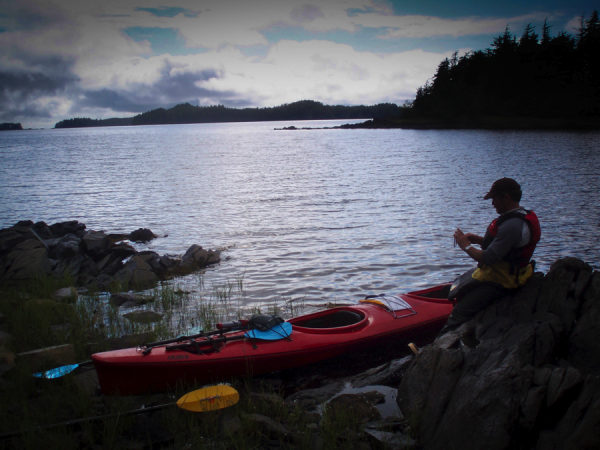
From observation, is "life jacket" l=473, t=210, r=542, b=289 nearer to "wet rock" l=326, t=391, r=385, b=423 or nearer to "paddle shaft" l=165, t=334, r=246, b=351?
"wet rock" l=326, t=391, r=385, b=423

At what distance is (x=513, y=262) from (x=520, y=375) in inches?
57.5

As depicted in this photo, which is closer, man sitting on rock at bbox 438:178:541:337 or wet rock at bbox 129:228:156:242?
man sitting on rock at bbox 438:178:541:337

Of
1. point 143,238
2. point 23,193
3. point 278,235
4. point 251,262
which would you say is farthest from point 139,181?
point 251,262

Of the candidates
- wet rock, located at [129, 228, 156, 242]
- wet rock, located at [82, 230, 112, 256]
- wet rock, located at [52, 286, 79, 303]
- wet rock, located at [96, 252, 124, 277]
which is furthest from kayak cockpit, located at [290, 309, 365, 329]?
wet rock, located at [129, 228, 156, 242]

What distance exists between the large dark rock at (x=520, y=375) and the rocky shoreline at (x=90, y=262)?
656 centimetres

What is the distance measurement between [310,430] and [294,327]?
6.58 feet

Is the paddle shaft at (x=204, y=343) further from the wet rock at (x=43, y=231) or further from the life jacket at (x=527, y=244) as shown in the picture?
the wet rock at (x=43, y=231)

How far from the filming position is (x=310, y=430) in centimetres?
352

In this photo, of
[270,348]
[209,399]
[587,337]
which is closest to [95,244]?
[270,348]

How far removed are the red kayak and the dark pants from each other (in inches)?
41.8

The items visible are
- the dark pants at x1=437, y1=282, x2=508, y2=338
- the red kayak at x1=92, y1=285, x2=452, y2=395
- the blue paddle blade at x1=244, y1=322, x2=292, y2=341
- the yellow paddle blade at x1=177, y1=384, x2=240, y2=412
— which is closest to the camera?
the yellow paddle blade at x1=177, y1=384, x2=240, y2=412

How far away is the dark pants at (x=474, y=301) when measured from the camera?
4613 millimetres

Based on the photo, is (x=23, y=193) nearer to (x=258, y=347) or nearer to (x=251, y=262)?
(x=251, y=262)

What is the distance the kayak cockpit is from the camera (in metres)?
5.89
